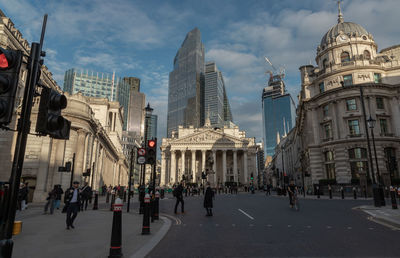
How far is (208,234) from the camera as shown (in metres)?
8.11

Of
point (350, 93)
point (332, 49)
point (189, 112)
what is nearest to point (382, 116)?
point (350, 93)

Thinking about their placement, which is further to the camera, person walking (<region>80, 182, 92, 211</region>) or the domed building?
the domed building

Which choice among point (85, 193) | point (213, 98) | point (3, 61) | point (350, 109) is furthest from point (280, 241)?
point (213, 98)

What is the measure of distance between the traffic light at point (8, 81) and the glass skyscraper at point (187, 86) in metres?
156

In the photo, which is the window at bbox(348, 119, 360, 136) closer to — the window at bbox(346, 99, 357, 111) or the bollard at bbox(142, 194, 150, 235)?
the window at bbox(346, 99, 357, 111)

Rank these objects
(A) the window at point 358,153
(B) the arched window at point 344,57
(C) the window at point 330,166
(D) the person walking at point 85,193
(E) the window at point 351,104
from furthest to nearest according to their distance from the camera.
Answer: (B) the arched window at point 344,57 < (C) the window at point 330,166 < (E) the window at point 351,104 < (A) the window at point 358,153 < (D) the person walking at point 85,193

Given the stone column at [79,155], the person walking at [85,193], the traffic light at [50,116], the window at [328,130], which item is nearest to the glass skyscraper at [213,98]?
the window at [328,130]

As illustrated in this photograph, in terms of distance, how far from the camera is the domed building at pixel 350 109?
36469 mm

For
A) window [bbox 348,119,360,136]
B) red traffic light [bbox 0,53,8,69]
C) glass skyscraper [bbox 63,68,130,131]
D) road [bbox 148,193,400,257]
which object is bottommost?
road [bbox 148,193,400,257]

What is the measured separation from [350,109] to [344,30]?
50.6 feet

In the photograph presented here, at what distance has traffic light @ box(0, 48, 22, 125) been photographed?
3186 mm

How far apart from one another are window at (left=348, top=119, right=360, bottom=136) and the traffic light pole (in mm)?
42124

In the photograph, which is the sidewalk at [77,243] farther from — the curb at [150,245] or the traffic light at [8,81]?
the traffic light at [8,81]

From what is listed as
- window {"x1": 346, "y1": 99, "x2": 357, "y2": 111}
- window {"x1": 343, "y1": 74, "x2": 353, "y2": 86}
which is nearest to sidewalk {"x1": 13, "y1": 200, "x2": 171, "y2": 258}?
window {"x1": 346, "y1": 99, "x2": 357, "y2": 111}
